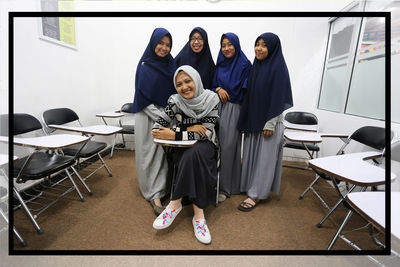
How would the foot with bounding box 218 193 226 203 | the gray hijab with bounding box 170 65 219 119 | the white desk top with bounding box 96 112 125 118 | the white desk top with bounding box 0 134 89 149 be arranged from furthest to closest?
1. the foot with bounding box 218 193 226 203
2. the gray hijab with bounding box 170 65 219 119
3. the white desk top with bounding box 96 112 125 118
4. the white desk top with bounding box 0 134 89 149

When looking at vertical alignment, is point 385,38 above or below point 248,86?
above

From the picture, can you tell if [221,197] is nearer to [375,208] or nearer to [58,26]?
[375,208]

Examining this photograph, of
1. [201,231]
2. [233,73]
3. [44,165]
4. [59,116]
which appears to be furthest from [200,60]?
[44,165]

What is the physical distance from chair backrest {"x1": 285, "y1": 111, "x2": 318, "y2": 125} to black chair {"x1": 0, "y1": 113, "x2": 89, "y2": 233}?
1.18 meters

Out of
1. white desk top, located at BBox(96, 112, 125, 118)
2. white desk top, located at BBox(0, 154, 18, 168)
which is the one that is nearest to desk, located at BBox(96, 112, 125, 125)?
white desk top, located at BBox(96, 112, 125, 118)

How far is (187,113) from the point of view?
1053 mm

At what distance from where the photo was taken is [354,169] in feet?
2.28

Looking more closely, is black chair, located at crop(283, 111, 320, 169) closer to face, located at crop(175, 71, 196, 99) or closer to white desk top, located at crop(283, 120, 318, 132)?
white desk top, located at crop(283, 120, 318, 132)

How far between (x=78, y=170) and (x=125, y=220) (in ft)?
1.65

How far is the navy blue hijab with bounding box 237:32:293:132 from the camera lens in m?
0.97

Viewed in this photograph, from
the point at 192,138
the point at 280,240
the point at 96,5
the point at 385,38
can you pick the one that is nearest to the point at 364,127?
the point at 385,38

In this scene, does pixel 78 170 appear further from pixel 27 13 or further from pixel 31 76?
pixel 27 13

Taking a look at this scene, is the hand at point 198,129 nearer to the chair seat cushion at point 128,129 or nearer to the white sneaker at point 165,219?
the chair seat cushion at point 128,129

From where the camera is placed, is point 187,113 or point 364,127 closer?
point 364,127
